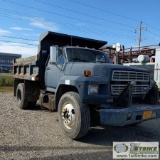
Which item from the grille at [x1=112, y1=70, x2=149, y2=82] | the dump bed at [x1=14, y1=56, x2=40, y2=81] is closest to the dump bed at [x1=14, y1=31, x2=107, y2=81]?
the dump bed at [x1=14, y1=56, x2=40, y2=81]

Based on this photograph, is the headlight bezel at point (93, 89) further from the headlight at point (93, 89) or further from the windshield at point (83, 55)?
the windshield at point (83, 55)

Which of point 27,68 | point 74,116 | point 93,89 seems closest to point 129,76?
point 93,89

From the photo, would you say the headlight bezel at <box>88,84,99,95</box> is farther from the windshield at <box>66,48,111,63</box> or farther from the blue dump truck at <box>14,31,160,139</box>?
the windshield at <box>66,48,111,63</box>

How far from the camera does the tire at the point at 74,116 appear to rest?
5332 mm

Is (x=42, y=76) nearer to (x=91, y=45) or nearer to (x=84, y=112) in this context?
(x=91, y=45)

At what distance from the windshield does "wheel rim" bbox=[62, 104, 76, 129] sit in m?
1.46

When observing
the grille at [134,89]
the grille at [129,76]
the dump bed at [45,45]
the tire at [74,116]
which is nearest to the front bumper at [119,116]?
the tire at [74,116]

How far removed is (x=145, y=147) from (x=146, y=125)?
14.2 feet

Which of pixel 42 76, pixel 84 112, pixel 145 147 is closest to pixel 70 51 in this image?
pixel 42 76

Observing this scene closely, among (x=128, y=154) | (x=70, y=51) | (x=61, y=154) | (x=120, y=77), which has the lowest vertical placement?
(x=61, y=154)

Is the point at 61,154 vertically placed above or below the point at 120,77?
below

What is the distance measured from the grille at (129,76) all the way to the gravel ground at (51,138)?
148cm

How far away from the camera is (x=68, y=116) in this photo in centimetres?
581

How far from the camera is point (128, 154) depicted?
349cm
